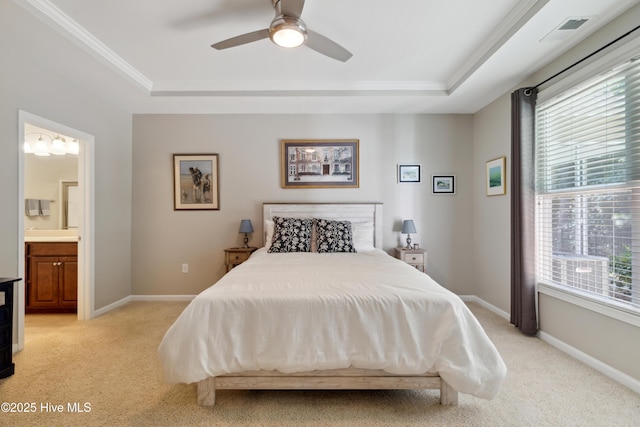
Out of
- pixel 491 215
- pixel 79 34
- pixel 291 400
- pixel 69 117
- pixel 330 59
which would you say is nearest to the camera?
pixel 291 400

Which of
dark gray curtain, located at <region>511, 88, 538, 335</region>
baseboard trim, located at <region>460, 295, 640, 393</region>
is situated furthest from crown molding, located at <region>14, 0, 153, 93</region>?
baseboard trim, located at <region>460, 295, 640, 393</region>

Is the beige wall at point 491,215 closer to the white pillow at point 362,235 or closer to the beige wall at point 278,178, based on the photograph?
the beige wall at point 278,178

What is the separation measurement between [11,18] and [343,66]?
2.60 metres

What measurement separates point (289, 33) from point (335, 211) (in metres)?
2.31

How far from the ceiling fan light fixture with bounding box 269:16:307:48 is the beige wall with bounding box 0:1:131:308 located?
175cm

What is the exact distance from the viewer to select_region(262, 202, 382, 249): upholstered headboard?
3904 mm

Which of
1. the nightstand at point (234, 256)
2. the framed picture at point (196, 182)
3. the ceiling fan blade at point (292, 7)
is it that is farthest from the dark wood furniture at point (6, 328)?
the ceiling fan blade at point (292, 7)

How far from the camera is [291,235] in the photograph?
11.4ft

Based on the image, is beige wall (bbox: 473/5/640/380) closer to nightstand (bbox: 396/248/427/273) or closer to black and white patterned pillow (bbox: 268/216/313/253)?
nightstand (bbox: 396/248/427/273)

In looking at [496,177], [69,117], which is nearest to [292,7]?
[69,117]

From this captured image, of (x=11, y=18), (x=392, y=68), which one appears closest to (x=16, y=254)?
(x=11, y=18)

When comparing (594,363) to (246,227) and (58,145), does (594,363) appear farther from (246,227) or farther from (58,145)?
(58,145)

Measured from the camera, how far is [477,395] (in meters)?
1.66

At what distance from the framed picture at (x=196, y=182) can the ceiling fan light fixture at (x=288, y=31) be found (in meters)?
2.31
